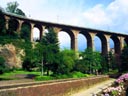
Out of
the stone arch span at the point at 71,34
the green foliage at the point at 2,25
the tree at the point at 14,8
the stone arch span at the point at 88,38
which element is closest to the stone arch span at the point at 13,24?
the green foliage at the point at 2,25

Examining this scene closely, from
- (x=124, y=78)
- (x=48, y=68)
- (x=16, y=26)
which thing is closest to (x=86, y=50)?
(x=16, y=26)

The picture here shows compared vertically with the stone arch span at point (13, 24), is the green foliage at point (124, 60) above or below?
below

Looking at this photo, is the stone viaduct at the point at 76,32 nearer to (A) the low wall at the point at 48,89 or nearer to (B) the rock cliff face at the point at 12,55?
(B) the rock cliff face at the point at 12,55

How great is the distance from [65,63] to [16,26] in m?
23.5

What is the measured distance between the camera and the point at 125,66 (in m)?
72.1

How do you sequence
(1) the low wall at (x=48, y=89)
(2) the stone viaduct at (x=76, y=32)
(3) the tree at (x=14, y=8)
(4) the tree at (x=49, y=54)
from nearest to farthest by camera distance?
(1) the low wall at (x=48, y=89)
(4) the tree at (x=49, y=54)
(2) the stone viaduct at (x=76, y=32)
(3) the tree at (x=14, y=8)

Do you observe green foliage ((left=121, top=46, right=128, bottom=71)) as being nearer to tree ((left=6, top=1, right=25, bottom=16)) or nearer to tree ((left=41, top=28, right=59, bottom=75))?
tree ((left=41, top=28, right=59, bottom=75))

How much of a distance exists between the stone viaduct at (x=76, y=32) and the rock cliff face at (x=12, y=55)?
11.1m

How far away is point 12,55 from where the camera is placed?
201ft

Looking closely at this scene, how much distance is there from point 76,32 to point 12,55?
24.7 m

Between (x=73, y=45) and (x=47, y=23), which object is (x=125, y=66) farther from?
(x=47, y=23)

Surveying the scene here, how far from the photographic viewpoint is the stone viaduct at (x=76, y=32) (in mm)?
74375

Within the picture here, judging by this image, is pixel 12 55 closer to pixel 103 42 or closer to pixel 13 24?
pixel 13 24

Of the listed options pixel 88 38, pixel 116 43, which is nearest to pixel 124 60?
pixel 88 38
